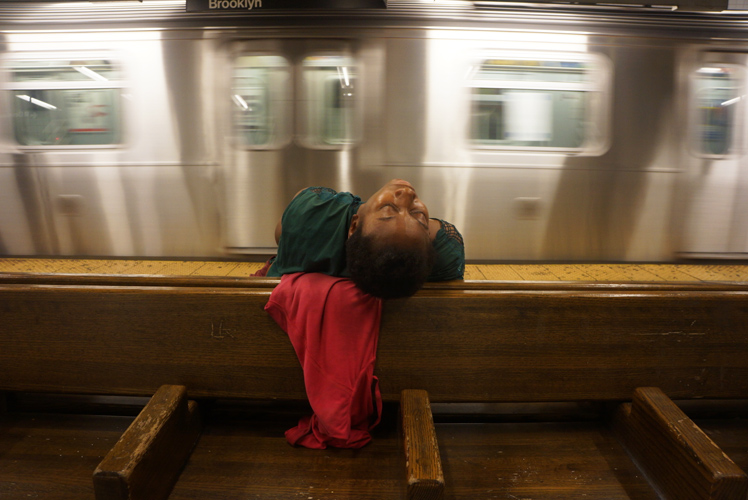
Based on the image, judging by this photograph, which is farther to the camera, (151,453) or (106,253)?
(106,253)

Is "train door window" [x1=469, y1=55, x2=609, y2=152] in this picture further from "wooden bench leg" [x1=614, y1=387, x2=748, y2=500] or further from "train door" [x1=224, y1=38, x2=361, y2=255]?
"wooden bench leg" [x1=614, y1=387, x2=748, y2=500]

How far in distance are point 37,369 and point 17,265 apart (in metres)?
2.68

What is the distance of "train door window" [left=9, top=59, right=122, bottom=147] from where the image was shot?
10.8ft

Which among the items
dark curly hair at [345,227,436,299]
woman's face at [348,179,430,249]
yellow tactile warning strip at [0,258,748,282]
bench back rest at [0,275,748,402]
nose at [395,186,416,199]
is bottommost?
yellow tactile warning strip at [0,258,748,282]

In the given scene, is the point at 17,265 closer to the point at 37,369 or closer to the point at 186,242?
the point at 186,242

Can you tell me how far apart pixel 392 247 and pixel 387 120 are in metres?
2.30

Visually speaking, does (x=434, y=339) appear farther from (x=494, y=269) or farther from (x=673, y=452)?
(x=494, y=269)

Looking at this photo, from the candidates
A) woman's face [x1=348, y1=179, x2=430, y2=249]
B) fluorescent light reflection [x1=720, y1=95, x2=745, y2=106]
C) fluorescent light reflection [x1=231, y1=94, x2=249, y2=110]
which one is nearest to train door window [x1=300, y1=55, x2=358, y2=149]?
fluorescent light reflection [x1=231, y1=94, x2=249, y2=110]

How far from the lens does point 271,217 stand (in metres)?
3.46

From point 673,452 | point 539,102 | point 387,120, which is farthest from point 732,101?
point 673,452

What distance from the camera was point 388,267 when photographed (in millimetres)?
1148

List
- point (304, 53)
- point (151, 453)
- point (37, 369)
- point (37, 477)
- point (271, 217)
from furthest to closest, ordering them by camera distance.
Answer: point (271, 217) < point (304, 53) < point (37, 369) < point (37, 477) < point (151, 453)

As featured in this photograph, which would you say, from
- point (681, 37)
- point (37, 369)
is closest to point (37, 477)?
point (37, 369)

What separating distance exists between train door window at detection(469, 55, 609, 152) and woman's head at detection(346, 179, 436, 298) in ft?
7.36
